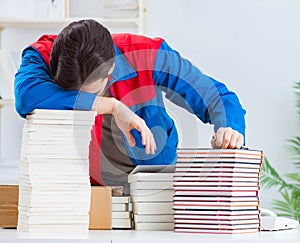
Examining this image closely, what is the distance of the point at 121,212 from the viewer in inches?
64.4

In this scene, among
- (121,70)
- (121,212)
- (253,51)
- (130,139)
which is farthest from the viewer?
(253,51)

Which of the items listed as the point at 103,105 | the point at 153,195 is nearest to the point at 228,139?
the point at 153,195

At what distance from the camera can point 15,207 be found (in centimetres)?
169

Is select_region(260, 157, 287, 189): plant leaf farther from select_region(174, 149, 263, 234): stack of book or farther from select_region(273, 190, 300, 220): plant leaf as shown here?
select_region(174, 149, 263, 234): stack of book

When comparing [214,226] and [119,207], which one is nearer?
[214,226]

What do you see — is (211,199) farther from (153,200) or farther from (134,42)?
(134,42)

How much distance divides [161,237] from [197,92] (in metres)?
0.65

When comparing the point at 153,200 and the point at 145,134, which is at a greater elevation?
the point at 145,134

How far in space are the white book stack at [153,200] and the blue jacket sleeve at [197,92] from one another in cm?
28

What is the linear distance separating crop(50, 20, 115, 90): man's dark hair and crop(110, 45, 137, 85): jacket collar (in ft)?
Result: 0.89

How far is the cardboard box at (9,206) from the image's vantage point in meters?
1.68

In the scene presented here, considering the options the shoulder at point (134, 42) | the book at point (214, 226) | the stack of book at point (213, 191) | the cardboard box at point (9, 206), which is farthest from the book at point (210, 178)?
the shoulder at point (134, 42)

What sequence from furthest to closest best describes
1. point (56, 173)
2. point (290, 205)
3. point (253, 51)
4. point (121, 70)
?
point (253, 51) → point (290, 205) → point (121, 70) → point (56, 173)

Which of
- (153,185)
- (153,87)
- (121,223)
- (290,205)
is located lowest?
(290,205)
